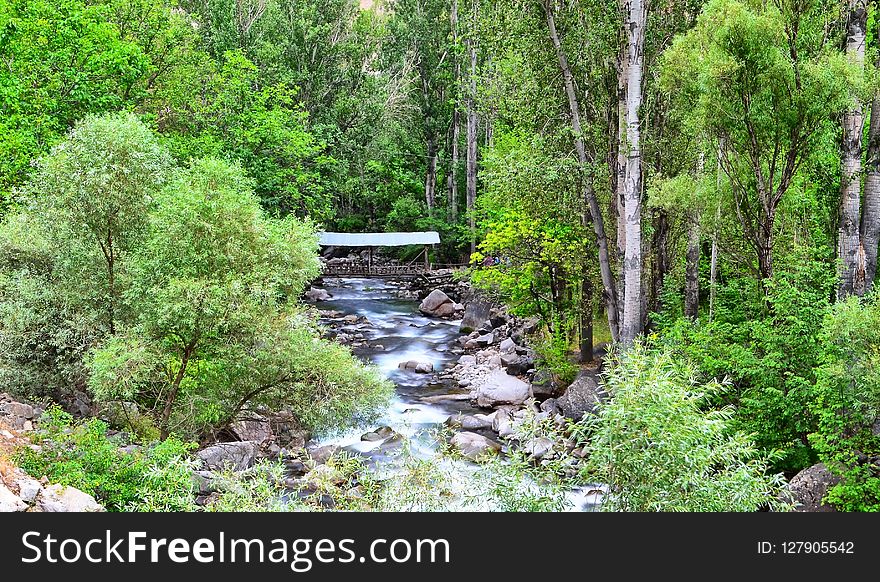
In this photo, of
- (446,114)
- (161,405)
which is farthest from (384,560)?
(446,114)

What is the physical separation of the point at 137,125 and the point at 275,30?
25.5 m

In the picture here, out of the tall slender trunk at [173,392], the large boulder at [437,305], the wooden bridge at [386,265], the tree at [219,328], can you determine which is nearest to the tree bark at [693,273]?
the tree at [219,328]

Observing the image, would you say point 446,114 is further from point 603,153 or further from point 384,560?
point 384,560

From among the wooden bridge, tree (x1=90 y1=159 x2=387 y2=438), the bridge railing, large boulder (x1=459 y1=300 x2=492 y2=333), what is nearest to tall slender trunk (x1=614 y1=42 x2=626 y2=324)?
tree (x1=90 y1=159 x2=387 y2=438)

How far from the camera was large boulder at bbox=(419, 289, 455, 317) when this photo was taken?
33469 mm

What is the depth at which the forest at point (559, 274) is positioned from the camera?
955cm

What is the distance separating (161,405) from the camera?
15.8 meters

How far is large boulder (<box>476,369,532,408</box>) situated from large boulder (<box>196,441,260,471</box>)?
22.9 feet

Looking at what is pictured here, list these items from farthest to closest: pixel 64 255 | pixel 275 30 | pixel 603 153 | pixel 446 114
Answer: pixel 446 114, pixel 275 30, pixel 603 153, pixel 64 255

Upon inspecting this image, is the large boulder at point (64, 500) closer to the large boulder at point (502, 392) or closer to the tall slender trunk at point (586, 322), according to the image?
the large boulder at point (502, 392)

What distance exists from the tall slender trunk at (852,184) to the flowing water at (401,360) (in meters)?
6.14

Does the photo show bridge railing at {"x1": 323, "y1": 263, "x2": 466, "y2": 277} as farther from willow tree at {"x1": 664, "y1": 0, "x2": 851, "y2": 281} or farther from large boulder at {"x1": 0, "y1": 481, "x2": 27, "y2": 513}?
large boulder at {"x1": 0, "y1": 481, "x2": 27, "y2": 513}

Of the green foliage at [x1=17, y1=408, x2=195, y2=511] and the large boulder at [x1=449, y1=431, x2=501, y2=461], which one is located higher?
the green foliage at [x1=17, y1=408, x2=195, y2=511]

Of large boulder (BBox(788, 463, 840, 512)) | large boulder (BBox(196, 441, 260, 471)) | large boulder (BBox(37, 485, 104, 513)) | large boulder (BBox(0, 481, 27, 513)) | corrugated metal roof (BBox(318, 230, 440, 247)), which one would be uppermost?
corrugated metal roof (BBox(318, 230, 440, 247))
